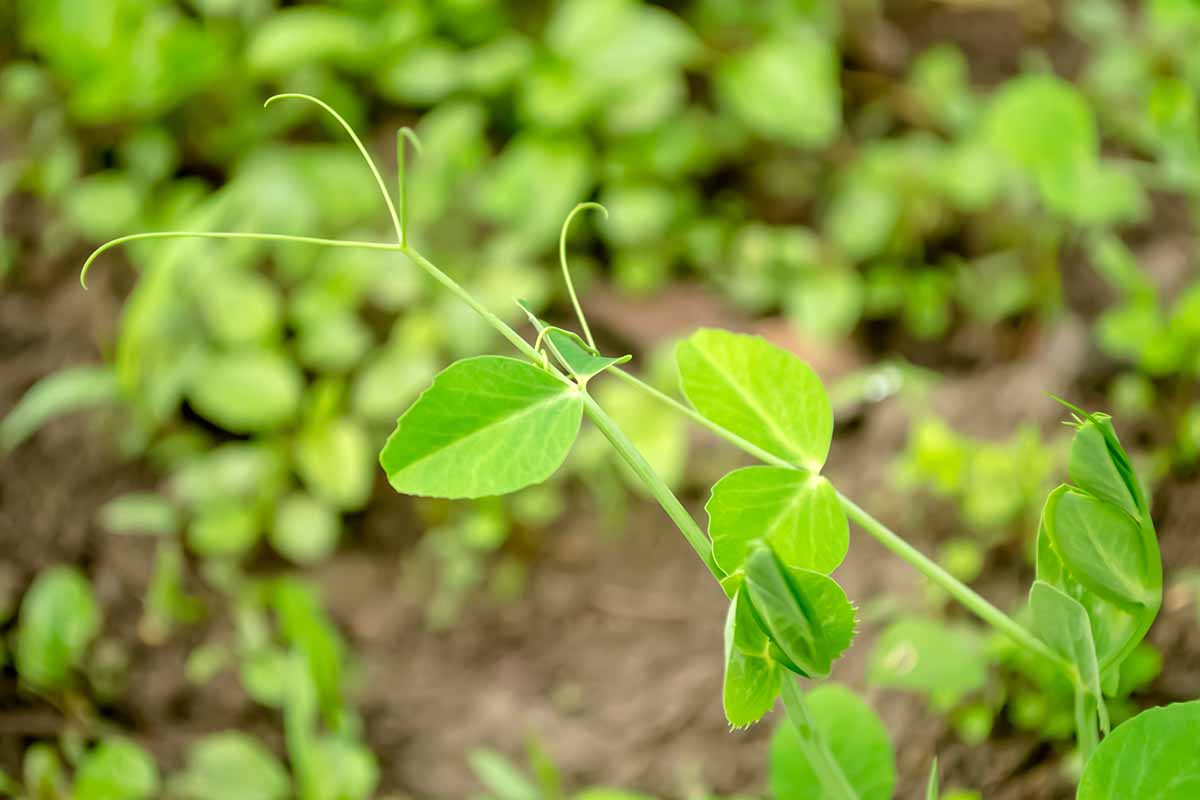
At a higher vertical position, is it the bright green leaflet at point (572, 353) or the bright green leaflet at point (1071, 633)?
the bright green leaflet at point (572, 353)

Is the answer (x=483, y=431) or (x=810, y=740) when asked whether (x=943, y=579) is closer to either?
(x=810, y=740)

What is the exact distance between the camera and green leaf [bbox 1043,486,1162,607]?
1.57ft

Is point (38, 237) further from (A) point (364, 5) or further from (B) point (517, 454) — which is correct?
(B) point (517, 454)

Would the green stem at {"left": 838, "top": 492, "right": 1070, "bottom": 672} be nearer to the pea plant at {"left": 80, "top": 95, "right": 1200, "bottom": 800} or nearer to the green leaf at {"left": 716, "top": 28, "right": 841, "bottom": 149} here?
the pea plant at {"left": 80, "top": 95, "right": 1200, "bottom": 800}

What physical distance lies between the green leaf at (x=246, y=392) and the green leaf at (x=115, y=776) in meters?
0.51

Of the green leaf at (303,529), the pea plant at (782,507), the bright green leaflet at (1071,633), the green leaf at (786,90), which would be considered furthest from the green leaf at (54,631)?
the green leaf at (786,90)

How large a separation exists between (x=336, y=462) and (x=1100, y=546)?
1.06 meters

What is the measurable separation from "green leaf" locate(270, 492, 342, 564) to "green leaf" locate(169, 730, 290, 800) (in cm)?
34

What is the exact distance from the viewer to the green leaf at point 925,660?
2.27ft

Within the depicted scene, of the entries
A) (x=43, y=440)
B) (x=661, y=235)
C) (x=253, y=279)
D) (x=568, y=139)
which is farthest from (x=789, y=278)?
(x=43, y=440)

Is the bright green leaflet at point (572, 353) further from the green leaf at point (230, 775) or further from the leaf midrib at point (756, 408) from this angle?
the green leaf at point (230, 775)

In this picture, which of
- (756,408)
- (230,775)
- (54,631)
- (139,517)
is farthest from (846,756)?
(139,517)

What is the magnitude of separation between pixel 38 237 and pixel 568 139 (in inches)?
33.0

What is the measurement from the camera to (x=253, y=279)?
1.48 meters
